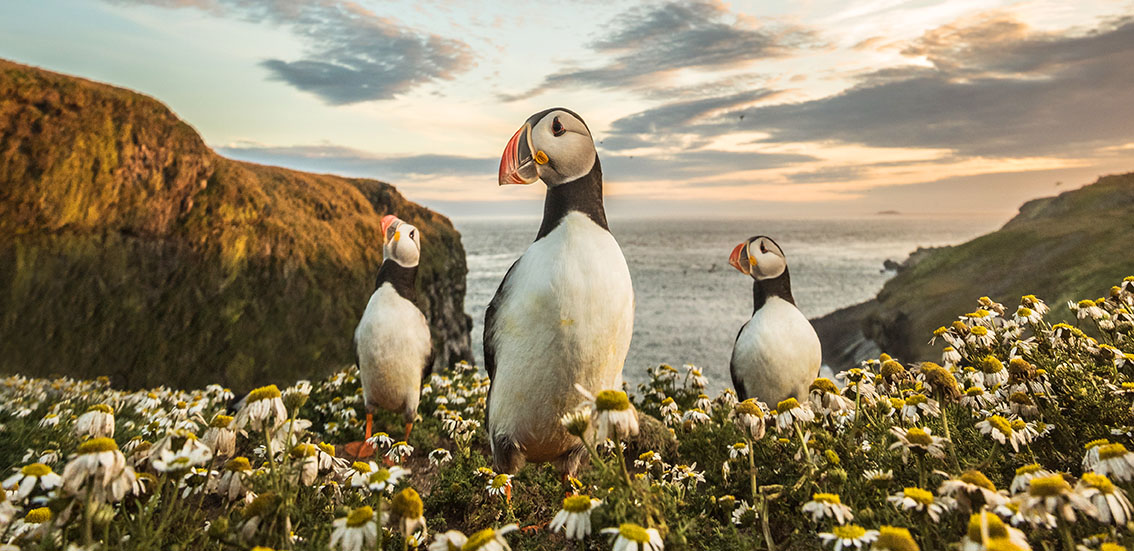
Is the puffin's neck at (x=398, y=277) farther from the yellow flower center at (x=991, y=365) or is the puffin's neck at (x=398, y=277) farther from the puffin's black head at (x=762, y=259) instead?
the yellow flower center at (x=991, y=365)

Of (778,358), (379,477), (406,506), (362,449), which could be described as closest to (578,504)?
(406,506)

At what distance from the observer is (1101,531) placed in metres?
2.08

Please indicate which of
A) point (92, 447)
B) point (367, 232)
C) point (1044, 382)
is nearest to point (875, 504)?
point (1044, 382)

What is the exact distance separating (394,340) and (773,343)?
13.8ft

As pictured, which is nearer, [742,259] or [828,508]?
[828,508]

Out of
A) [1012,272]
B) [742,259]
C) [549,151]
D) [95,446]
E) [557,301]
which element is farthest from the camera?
[1012,272]

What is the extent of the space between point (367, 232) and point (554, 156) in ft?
57.4

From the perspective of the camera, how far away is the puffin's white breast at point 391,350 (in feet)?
18.9

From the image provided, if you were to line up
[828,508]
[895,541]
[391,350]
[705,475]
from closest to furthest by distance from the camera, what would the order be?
[895,541]
[828,508]
[705,475]
[391,350]

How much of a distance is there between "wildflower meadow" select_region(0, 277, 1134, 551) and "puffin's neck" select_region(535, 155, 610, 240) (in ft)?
4.30

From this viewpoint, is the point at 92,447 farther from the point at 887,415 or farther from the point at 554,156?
the point at 887,415

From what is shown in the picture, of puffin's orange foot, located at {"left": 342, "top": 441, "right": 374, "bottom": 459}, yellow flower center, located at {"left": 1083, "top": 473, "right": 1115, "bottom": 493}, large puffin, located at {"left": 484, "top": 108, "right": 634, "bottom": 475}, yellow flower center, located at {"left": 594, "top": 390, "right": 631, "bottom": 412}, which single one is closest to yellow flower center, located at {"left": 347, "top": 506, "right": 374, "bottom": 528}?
yellow flower center, located at {"left": 594, "top": 390, "right": 631, "bottom": 412}

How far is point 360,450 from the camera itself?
18.6 ft

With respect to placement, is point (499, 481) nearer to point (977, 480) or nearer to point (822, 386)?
point (822, 386)
